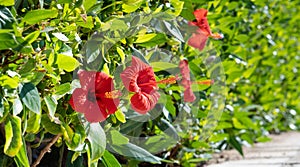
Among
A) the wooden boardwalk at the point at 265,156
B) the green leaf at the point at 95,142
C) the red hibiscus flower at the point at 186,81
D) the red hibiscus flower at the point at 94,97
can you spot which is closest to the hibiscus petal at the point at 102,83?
the red hibiscus flower at the point at 94,97

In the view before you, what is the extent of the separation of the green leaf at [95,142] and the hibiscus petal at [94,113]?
50 mm

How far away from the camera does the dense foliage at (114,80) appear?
5.97ft

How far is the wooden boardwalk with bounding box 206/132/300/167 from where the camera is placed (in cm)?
399

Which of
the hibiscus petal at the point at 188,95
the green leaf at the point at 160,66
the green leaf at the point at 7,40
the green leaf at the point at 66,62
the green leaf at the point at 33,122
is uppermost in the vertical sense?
the green leaf at the point at 7,40

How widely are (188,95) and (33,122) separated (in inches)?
47.9

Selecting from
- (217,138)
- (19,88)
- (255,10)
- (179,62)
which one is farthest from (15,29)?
(255,10)

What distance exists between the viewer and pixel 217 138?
385cm

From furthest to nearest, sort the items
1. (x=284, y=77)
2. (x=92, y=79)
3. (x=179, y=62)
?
(x=284, y=77) → (x=179, y=62) → (x=92, y=79)

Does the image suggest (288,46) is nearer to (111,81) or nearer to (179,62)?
(179,62)

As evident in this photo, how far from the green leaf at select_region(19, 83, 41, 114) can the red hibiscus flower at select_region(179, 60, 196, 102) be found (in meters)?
1.25

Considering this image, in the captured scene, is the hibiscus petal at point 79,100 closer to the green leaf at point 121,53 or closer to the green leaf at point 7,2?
the green leaf at point 121,53

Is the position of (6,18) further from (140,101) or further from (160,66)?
(160,66)

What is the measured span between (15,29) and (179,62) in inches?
56.9

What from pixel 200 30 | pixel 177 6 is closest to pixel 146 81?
pixel 177 6
